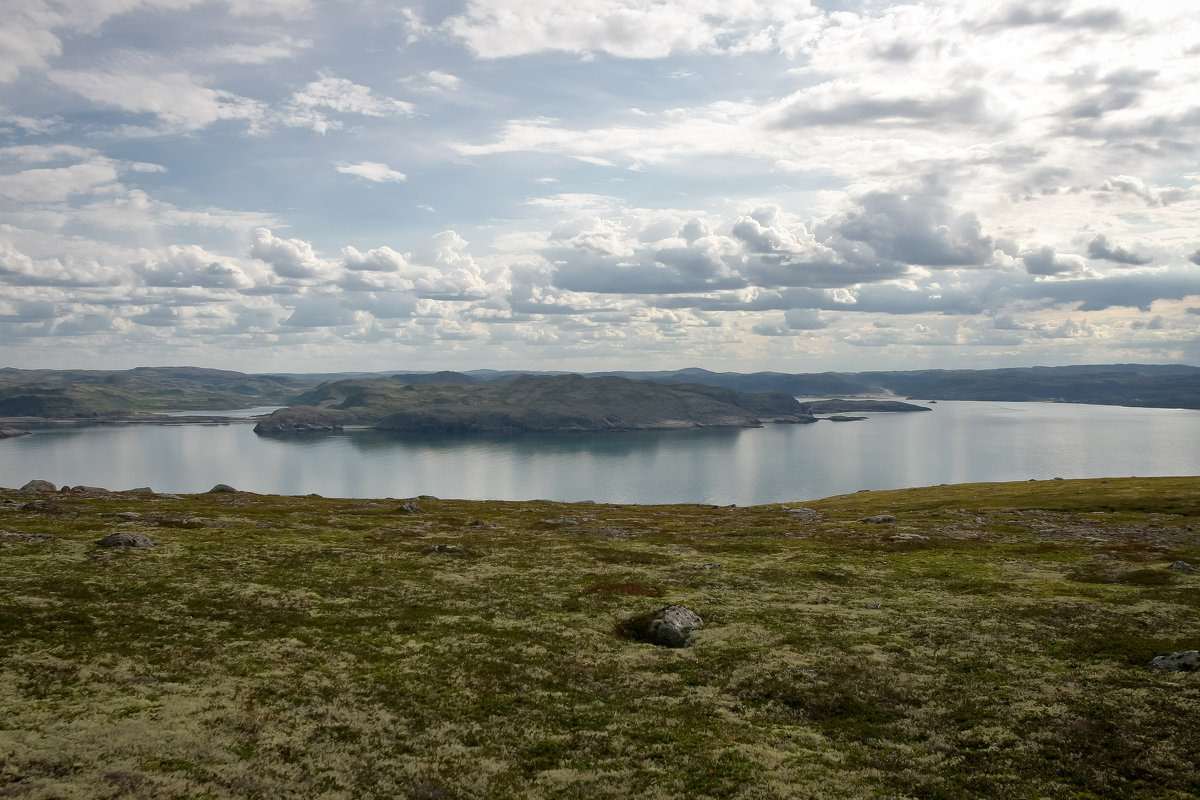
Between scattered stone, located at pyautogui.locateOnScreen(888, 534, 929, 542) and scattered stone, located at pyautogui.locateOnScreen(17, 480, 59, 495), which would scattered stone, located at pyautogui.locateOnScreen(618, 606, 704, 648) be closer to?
scattered stone, located at pyautogui.locateOnScreen(888, 534, 929, 542)

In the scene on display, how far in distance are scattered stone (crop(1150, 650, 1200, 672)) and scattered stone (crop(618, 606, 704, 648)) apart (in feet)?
70.1

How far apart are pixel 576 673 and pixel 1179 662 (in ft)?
89.7

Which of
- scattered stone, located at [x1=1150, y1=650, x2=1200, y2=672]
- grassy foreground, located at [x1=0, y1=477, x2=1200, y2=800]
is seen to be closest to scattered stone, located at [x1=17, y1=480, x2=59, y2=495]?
grassy foreground, located at [x1=0, y1=477, x2=1200, y2=800]

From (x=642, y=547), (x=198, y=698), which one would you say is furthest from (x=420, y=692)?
(x=642, y=547)

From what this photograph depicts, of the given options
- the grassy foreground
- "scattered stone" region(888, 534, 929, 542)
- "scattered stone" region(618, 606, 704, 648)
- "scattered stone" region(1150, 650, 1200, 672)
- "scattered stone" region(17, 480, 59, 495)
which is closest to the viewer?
the grassy foreground

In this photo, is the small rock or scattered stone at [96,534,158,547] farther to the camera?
the small rock

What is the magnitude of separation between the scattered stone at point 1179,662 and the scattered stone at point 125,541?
64279 mm

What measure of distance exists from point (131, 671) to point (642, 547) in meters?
44.5

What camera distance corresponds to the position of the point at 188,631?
34.8 m

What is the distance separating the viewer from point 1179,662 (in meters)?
30.1

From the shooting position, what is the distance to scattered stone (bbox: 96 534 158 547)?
51.2 m

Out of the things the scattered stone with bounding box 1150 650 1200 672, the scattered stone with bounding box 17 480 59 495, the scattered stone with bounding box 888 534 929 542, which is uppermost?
the scattered stone with bounding box 1150 650 1200 672

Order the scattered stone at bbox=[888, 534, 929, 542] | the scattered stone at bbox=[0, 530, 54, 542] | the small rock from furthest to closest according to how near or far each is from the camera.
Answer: the small rock, the scattered stone at bbox=[888, 534, 929, 542], the scattered stone at bbox=[0, 530, 54, 542]

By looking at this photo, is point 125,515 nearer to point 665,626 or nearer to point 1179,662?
point 665,626
